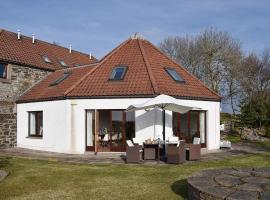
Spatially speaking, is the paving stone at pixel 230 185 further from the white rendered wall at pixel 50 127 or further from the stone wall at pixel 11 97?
Answer: the stone wall at pixel 11 97

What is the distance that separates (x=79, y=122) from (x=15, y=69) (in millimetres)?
7188

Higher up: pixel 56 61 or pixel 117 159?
pixel 56 61

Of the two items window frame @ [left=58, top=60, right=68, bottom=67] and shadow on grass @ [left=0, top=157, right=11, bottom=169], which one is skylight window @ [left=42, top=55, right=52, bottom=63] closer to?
window frame @ [left=58, top=60, right=68, bottom=67]

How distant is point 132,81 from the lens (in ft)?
66.6

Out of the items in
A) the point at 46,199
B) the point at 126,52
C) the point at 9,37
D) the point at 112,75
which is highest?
the point at 9,37

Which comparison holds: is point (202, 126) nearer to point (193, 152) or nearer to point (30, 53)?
point (193, 152)

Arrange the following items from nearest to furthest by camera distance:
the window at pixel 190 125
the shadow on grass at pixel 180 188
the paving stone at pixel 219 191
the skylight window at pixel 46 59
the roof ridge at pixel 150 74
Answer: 1. the paving stone at pixel 219 191
2. the shadow on grass at pixel 180 188
3. the roof ridge at pixel 150 74
4. the window at pixel 190 125
5. the skylight window at pixel 46 59

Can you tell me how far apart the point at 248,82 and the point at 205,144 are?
62.3 ft

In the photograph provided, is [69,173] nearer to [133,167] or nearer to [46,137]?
[133,167]

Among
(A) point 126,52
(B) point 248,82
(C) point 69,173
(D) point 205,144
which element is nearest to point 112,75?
(A) point 126,52

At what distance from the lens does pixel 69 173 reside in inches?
518

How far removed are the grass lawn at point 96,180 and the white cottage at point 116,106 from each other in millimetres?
4302

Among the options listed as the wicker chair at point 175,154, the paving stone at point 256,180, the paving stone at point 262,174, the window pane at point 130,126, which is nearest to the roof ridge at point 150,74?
the window pane at point 130,126

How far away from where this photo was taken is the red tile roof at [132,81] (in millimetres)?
19766
